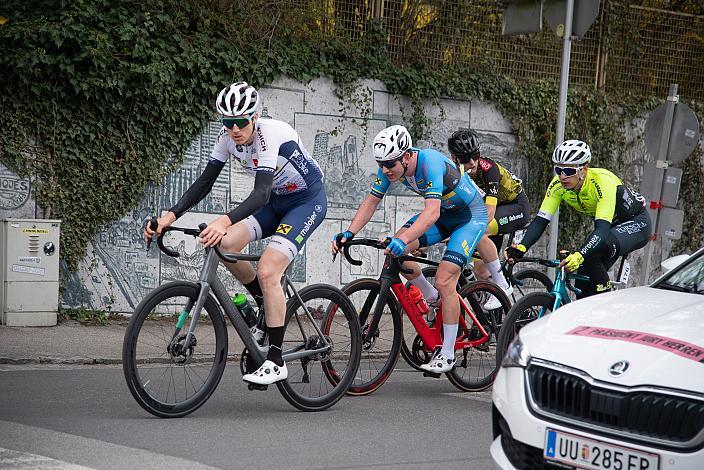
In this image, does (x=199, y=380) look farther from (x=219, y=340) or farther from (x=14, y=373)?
(x=14, y=373)

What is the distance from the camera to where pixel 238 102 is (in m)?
6.94

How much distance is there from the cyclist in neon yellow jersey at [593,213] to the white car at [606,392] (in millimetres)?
3287

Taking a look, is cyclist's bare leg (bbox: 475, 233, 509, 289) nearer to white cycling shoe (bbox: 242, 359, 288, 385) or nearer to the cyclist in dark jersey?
the cyclist in dark jersey

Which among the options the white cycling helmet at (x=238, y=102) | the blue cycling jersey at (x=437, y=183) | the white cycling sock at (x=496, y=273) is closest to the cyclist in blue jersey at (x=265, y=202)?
the white cycling helmet at (x=238, y=102)

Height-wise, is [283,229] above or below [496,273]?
above

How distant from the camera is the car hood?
4.46 m

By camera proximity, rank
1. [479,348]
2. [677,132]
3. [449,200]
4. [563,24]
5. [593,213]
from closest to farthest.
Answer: [449,200] → [479,348] → [593,213] → [563,24] → [677,132]

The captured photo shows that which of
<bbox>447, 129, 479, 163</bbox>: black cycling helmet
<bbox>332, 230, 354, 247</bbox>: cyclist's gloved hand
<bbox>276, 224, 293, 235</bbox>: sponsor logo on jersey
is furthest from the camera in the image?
<bbox>447, 129, 479, 163</bbox>: black cycling helmet

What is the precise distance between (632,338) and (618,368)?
0.25 meters

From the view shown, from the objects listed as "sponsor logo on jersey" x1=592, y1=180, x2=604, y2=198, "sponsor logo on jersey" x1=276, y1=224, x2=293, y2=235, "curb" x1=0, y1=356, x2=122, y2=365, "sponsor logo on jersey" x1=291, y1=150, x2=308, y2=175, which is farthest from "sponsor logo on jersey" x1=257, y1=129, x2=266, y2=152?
"curb" x1=0, y1=356, x2=122, y2=365

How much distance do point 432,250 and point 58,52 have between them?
19.4ft

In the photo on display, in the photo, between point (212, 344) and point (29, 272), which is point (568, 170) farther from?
point (29, 272)

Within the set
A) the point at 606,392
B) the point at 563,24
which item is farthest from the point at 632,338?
the point at 563,24

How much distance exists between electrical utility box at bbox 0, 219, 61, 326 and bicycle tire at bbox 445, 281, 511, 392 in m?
4.76
